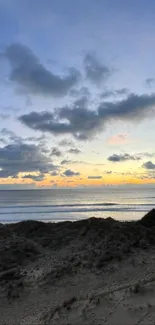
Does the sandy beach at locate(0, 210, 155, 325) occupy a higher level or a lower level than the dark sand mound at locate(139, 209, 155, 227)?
lower

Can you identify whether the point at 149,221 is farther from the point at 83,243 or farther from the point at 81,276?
the point at 81,276

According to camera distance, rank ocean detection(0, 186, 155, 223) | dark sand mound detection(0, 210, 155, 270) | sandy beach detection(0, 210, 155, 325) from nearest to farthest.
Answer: sandy beach detection(0, 210, 155, 325)
dark sand mound detection(0, 210, 155, 270)
ocean detection(0, 186, 155, 223)

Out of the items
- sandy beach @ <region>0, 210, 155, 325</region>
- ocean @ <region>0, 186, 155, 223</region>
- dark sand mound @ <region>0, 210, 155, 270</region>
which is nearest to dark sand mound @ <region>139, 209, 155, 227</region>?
dark sand mound @ <region>0, 210, 155, 270</region>

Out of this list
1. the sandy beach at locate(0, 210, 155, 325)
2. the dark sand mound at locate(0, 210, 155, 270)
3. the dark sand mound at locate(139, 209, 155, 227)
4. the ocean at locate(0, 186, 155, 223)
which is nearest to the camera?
the sandy beach at locate(0, 210, 155, 325)

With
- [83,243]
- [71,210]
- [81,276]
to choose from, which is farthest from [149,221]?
[71,210]

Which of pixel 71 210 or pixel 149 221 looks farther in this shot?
pixel 71 210

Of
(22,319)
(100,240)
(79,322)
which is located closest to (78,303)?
(79,322)

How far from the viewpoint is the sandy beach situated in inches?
323

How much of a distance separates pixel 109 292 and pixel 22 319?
2181 mm

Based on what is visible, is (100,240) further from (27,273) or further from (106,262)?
(27,273)

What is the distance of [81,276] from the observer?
10.4m

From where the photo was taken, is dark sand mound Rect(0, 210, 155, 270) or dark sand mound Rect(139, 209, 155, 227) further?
dark sand mound Rect(139, 209, 155, 227)

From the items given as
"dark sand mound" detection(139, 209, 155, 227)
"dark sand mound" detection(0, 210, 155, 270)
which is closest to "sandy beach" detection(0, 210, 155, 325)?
"dark sand mound" detection(0, 210, 155, 270)

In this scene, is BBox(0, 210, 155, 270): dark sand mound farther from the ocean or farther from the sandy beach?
the ocean
